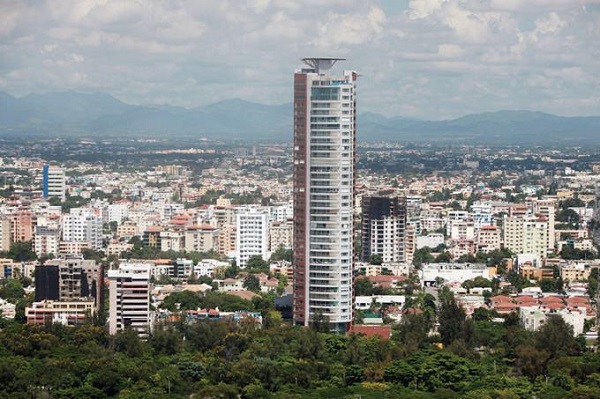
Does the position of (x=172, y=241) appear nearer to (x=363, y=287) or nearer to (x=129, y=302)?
(x=363, y=287)

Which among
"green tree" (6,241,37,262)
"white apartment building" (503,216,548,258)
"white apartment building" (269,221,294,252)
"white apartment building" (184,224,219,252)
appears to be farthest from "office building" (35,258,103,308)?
"white apartment building" (503,216,548,258)

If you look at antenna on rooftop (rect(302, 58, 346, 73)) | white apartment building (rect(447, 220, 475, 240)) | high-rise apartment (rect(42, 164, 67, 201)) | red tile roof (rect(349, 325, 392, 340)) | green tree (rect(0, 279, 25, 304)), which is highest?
antenna on rooftop (rect(302, 58, 346, 73))

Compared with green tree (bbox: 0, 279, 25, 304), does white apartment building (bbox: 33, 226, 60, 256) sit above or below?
above

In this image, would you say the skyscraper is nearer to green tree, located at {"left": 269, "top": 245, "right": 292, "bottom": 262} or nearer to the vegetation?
the vegetation

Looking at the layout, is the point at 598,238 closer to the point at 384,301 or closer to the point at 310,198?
the point at 384,301

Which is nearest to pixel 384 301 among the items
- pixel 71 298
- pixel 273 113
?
pixel 71 298

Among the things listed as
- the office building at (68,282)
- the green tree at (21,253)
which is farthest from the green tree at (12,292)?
the green tree at (21,253)
